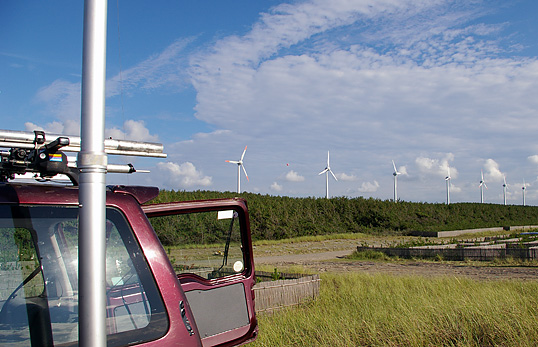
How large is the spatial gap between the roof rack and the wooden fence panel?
6016 millimetres

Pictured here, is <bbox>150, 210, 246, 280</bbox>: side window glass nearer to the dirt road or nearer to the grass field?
the grass field

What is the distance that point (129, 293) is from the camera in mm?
2225

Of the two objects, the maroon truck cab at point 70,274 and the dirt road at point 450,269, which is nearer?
the maroon truck cab at point 70,274

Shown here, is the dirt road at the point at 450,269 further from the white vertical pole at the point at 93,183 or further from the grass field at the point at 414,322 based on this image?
the white vertical pole at the point at 93,183

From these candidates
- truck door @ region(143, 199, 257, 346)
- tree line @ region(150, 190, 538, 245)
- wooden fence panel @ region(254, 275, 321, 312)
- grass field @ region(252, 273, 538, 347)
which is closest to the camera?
truck door @ region(143, 199, 257, 346)

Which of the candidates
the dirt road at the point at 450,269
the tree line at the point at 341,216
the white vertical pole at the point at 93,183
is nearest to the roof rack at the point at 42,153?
the white vertical pole at the point at 93,183

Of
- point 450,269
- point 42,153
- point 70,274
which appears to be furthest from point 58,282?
point 450,269

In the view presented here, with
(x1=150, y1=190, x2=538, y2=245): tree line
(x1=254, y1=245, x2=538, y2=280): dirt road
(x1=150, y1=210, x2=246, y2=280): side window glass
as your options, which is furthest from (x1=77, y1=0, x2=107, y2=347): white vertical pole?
(x1=150, y1=190, x2=538, y2=245): tree line

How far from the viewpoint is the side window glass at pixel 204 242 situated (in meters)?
3.39

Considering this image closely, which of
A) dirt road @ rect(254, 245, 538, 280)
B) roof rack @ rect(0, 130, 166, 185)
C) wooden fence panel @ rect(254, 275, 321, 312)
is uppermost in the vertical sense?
roof rack @ rect(0, 130, 166, 185)

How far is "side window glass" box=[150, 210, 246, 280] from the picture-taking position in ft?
11.1

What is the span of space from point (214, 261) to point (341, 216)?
42.0 metres

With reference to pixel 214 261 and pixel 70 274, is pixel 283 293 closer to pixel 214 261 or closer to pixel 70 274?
pixel 214 261

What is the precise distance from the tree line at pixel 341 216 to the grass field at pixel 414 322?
23.5m
